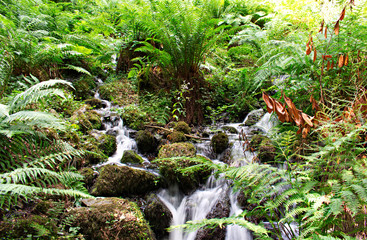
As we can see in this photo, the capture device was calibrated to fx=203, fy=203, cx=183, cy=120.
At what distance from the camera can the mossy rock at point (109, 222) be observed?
1793mm

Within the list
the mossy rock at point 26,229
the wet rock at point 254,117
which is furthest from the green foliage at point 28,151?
the wet rock at point 254,117

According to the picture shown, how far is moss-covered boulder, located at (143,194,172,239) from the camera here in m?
2.31

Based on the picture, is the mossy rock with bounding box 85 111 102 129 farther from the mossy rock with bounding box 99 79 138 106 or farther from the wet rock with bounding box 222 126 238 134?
the wet rock with bounding box 222 126 238 134

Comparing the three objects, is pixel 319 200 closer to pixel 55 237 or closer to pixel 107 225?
pixel 107 225

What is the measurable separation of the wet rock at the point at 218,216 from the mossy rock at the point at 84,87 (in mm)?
3975

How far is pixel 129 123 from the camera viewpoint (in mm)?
4254

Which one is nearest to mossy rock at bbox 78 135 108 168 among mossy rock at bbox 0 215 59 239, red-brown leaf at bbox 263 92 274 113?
mossy rock at bbox 0 215 59 239

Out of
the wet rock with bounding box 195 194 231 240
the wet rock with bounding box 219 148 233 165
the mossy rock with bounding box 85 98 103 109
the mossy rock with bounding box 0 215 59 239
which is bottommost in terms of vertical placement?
the wet rock with bounding box 195 194 231 240

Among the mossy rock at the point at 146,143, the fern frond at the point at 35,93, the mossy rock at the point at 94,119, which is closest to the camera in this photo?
the fern frond at the point at 35,93

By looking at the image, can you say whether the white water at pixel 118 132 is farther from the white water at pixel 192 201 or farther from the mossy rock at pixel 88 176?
the white water at pixel 192 201

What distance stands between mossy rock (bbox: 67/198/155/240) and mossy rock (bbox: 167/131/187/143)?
1.70 metres

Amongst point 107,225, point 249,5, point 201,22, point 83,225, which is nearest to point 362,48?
point 201,22

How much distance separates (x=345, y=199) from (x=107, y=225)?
182 centimetres

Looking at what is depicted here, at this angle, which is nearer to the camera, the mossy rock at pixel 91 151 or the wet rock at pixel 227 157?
the mossy rock at pixel 91 151
